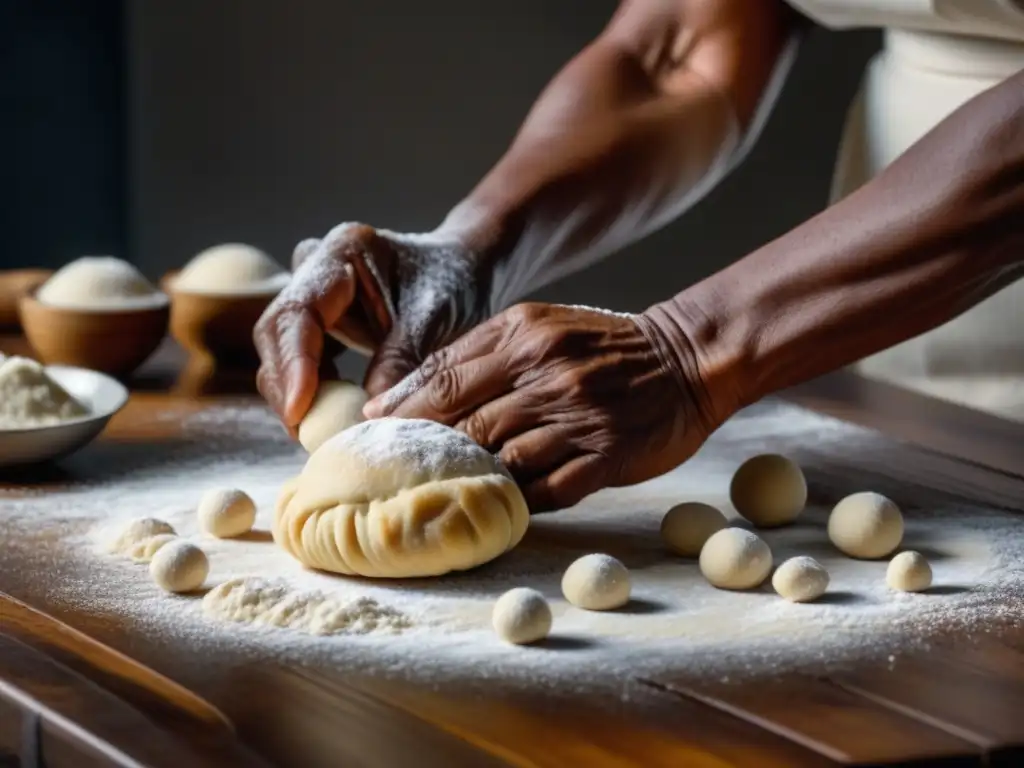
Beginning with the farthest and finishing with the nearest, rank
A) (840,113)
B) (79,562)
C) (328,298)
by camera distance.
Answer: (840,113) → (328,298) → (79,562)

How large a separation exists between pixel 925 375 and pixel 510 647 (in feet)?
3.79

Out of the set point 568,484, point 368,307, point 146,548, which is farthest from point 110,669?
point 368,307

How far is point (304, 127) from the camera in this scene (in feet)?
13.7

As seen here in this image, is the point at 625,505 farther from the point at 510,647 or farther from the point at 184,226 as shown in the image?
the point at 184,226

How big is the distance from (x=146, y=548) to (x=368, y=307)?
1.56 ft

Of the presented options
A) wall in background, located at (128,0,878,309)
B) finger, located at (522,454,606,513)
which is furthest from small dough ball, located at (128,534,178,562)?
wall in background, located at (128,0,878,309)

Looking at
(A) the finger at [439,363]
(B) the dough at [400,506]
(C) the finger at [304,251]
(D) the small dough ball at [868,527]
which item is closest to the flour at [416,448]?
(B) the dough at [400,506]

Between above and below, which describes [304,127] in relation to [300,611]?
above

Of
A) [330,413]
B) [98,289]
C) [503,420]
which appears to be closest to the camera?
[503,420]

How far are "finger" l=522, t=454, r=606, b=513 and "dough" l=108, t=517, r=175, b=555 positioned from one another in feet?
1.15

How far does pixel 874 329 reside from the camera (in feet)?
5.13

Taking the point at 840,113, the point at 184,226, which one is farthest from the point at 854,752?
the point at 840,113

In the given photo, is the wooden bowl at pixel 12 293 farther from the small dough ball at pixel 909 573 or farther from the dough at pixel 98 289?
the small dough ball at pixel 909 573

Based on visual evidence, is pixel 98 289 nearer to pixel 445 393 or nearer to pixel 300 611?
pixel 445 393
